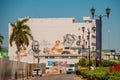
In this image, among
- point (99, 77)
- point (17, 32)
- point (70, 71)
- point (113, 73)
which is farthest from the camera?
point (70, 71)

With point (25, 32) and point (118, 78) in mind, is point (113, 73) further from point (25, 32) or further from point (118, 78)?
point (25, 32)

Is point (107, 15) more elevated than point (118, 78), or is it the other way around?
point (107, 15)

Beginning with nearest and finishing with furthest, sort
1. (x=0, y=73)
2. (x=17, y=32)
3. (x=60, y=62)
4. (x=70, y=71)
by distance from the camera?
(x=0, y=73), (x=17, y=32), (x=70, y=71), (x=60, y=62)

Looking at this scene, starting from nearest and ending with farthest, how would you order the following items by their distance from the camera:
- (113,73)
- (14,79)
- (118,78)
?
(118,78) → (113,73) → (14,79)

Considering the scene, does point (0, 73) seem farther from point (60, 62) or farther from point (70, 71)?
point (60, 62)

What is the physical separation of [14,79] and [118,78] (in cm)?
2498

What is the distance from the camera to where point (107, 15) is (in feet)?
135

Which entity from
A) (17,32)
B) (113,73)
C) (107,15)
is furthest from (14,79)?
(17,32)

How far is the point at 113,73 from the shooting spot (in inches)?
1176

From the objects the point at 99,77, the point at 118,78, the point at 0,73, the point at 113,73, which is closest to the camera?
the point at 118,78

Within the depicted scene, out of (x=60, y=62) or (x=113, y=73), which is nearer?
(x=113, y=73)

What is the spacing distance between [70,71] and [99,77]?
91.3m

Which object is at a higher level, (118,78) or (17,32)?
(17,32)

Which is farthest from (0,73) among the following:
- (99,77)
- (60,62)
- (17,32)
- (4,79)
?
(60,62)
